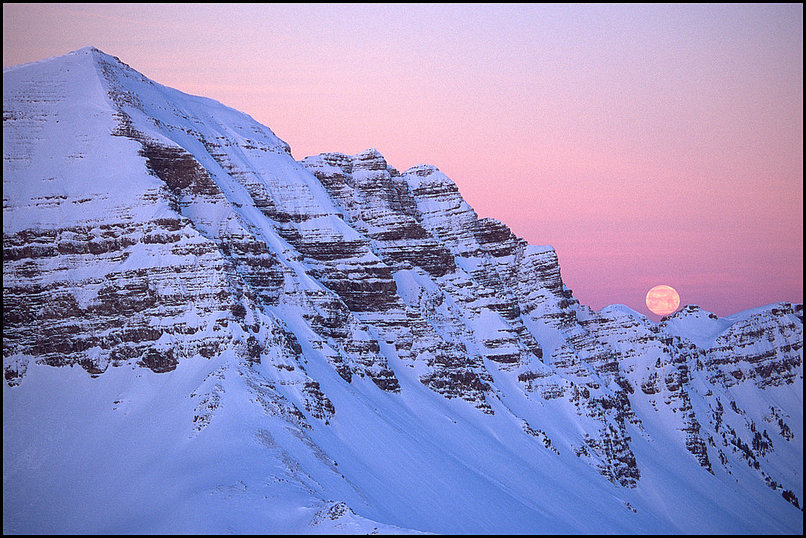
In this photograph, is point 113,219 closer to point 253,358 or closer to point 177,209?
point 177,209

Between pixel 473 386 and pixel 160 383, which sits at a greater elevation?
pixel 160 383

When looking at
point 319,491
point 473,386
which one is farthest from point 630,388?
point 319,491

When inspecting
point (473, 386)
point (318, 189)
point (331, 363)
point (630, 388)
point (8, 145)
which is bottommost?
point (630, 388)

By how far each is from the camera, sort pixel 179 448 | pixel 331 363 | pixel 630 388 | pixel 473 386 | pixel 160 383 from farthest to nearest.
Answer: pixel 630 388 → pixel 473 386 → pixel 331 363 → pixel 160 383 → pixel 179 448

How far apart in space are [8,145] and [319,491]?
2335 inches

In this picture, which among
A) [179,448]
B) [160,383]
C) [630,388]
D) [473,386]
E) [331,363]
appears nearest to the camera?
[179,448]

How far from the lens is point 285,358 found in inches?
3871

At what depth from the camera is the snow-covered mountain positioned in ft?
262

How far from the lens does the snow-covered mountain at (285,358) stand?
79.9 metres

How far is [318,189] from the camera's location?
142000 millimetres

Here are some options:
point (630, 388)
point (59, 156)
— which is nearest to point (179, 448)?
point (59, 156)

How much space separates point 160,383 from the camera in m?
90.8

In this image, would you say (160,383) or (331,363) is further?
(331,363)

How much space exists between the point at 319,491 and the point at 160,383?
2469 cm
